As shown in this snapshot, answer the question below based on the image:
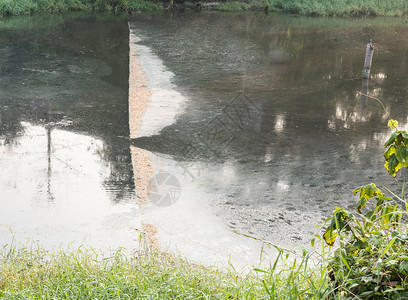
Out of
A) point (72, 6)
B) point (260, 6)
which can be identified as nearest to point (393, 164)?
point (72, 6)

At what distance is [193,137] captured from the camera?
9.06 metres

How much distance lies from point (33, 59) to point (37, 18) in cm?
886

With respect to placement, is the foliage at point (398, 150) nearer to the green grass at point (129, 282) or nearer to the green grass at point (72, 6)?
the green grass at point (129, 282)

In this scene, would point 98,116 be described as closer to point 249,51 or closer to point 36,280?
point 36,280

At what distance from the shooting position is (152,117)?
994cm

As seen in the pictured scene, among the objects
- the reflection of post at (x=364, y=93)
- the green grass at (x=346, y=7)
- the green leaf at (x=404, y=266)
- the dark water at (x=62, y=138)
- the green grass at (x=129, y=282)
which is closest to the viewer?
the green leaf at (x=404, y=266)

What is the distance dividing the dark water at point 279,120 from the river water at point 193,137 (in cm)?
3

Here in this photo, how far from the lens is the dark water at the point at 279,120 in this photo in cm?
687

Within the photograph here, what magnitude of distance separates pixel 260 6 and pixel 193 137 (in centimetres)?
2249

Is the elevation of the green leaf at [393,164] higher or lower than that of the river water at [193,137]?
A: higher

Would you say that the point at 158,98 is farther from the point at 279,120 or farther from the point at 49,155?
the point at 49,155

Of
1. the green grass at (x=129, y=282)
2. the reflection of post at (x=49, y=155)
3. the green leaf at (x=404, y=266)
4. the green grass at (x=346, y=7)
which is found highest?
the green leaf at (x=404, y=266)

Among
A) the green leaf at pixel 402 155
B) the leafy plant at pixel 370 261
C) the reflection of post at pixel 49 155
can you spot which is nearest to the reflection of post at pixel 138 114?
the reflection of post at pixel 49 155

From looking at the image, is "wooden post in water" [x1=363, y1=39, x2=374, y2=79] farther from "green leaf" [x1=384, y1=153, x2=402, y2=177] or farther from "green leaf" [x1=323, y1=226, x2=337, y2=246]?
"green leaf" [x1=323, y1=226, x2=337, y2=246]
